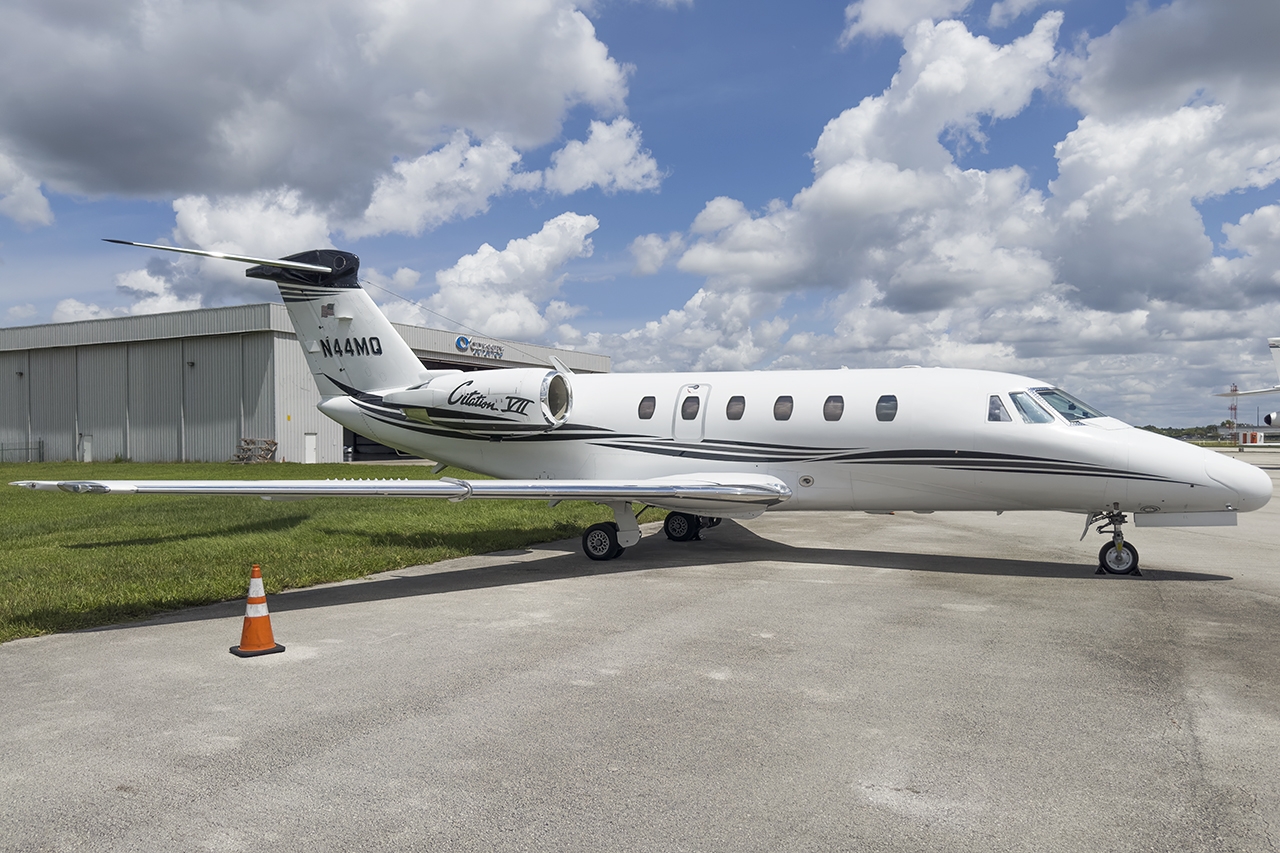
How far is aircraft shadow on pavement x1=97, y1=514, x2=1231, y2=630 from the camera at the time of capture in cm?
971

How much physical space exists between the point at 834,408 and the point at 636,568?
3.53m

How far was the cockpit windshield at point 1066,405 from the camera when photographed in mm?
→ 11375

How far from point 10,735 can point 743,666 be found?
4757 mm

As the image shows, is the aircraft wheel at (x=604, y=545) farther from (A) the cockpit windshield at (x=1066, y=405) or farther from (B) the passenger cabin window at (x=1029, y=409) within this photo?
(A) the cockpit windshield at (x=1066, y=405)

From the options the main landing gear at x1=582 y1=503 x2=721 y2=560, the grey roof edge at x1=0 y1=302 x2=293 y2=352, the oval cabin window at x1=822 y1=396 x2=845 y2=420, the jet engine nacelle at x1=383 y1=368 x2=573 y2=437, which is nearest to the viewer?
the oval cabin window at x1=822 y1=396 x2=845 y2=420

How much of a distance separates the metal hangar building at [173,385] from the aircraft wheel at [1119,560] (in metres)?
36.0

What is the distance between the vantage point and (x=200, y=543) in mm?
13203

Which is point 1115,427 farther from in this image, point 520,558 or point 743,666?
point 520,558

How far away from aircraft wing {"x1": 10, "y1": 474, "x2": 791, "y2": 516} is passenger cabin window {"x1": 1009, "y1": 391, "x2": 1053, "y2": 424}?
10.5 feet

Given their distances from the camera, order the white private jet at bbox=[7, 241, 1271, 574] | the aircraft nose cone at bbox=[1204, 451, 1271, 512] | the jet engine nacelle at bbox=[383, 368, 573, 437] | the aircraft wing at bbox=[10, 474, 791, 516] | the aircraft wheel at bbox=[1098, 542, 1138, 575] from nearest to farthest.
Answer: the aircraft wing at bbox=[10, 474, 791, 516], the aircraft nose cone at bbox=[1204, 451, 1271, 512], the white private jet at bbox=[7, 241, 1271, 574], the aircraft wheel at bbox=[1098, 542, 1138, 575], the jet engine nacelle at bbox=[383, 368, 573, 437]

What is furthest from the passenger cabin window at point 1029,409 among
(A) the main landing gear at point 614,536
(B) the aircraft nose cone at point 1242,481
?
(A) the main landing gear at point 614,536

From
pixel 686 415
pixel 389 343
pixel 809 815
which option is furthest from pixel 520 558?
pixel 809 815

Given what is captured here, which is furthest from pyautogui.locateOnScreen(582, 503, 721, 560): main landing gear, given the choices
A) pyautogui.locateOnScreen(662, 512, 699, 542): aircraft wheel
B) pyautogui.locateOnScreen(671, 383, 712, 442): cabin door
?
pyautogui.locateOnScreen(662, 512, 699, 542): aircraft wheel

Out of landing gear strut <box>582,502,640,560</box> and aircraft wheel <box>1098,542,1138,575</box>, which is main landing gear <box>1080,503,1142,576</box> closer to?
aircraft wheel <box>1098,542,1138,575</box>
